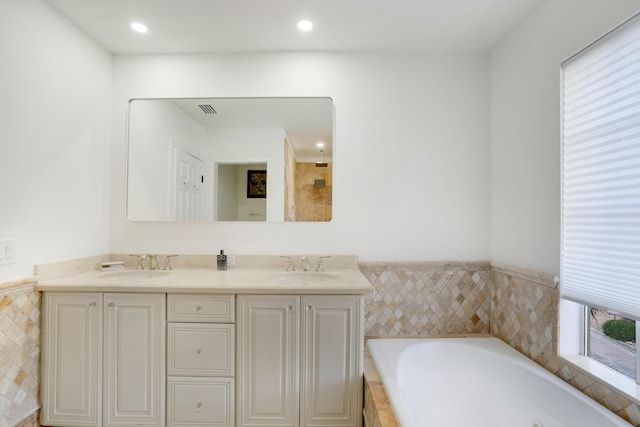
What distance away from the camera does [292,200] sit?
2301 mm

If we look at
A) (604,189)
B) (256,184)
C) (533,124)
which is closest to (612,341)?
(604,189)

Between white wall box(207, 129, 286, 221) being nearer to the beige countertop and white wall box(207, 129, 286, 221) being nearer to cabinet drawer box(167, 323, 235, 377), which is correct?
the beige countertop

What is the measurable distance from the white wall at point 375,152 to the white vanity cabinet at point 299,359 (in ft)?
2.00

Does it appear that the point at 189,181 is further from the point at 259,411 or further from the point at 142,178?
the point at 259,411

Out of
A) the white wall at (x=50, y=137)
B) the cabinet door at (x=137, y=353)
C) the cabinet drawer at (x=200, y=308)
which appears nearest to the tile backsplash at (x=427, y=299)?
the cabinet drawer at (x=200, y=308)

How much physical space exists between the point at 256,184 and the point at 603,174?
76.3 inches

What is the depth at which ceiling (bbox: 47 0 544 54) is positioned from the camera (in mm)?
1827

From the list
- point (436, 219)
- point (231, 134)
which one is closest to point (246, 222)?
point (231, 134)

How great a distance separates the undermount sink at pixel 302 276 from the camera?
211 cm

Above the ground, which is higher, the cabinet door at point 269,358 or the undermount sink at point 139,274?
the undermount sink at point 139,274

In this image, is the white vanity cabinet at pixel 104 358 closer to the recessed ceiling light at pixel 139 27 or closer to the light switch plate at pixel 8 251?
the light switch plate at pixel 8 251

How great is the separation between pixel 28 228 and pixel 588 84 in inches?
116

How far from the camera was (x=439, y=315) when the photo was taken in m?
2.28

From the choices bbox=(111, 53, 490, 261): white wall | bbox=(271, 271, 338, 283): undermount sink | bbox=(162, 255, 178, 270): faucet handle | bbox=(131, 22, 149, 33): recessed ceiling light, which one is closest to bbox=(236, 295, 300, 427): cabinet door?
bbox=(271, 271, 338, 283): undermount sink
